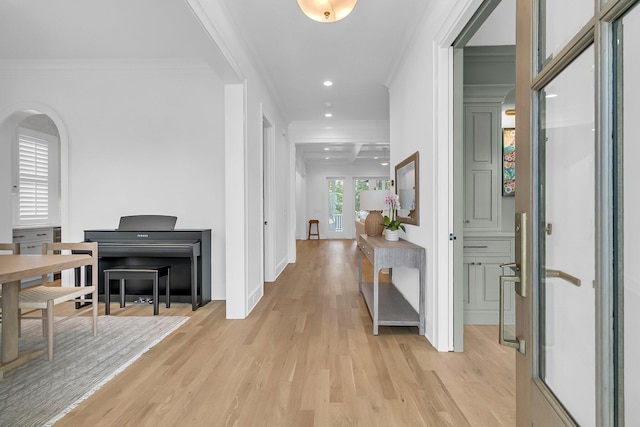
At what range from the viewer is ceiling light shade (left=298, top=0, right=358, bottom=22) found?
2.03 metres

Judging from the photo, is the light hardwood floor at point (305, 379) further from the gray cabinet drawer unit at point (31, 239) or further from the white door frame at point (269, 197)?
the gray cabinet drawer unit at point (31, 239)

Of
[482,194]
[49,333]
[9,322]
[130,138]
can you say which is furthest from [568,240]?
[130,138]

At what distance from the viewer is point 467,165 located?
10.1 ft

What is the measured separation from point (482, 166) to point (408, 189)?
713mm

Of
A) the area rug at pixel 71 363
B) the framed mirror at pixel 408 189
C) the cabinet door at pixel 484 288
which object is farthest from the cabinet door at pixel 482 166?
the area rug at pixel 71 363

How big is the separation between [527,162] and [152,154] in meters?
4.30

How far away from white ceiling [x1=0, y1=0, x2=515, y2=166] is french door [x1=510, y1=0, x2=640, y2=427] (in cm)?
225

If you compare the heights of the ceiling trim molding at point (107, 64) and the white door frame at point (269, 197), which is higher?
the ceiling trim molding at point (107, 64)

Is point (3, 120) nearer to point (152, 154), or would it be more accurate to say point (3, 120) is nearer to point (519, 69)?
point (152, 154)

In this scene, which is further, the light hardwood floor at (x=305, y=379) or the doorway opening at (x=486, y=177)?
the doorway opening at (x=486, y=177)

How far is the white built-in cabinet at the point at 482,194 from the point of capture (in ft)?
10.0

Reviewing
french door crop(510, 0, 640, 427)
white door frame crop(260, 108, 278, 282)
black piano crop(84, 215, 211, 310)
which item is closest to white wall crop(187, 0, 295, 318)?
white door frame crop(260, 108, 278, 282)

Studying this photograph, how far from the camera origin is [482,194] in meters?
A: 3.07

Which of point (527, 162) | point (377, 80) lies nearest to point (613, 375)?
point (527, 162)
